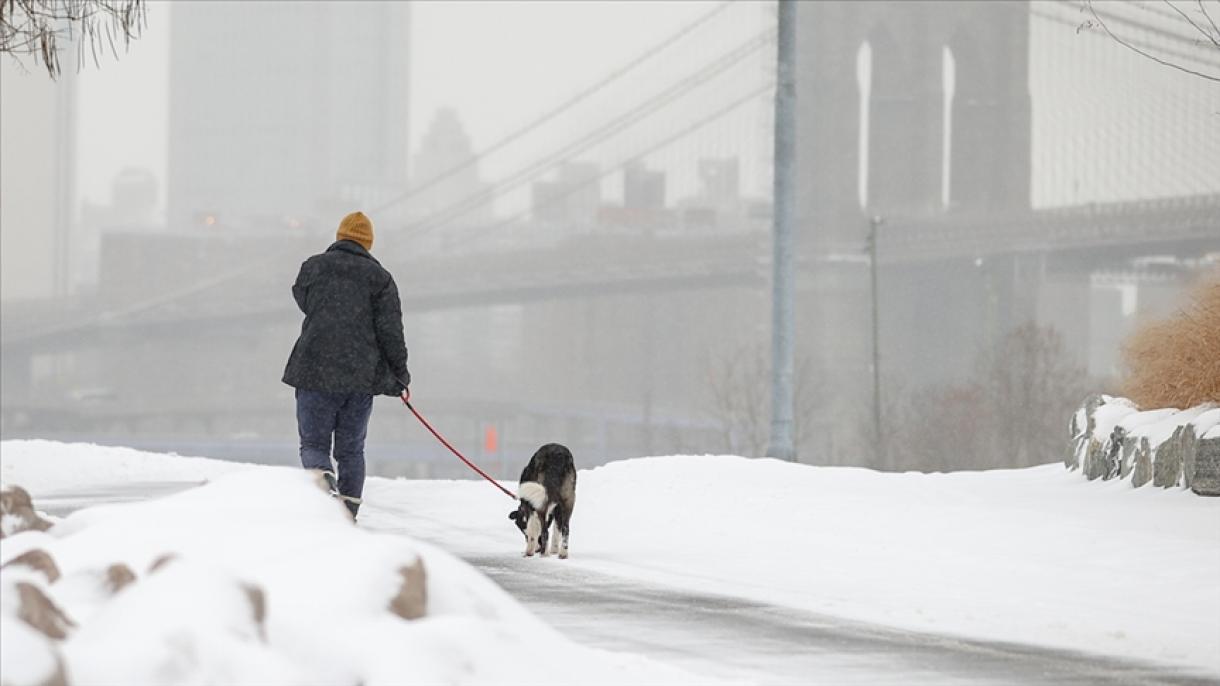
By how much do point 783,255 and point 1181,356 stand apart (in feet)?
13.4

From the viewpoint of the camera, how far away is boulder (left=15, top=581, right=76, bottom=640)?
183 inches

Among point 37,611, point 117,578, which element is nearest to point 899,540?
point 117,578

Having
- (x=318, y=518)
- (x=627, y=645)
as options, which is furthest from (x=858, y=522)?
(x=318, y=518)

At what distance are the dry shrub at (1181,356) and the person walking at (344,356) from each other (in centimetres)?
594

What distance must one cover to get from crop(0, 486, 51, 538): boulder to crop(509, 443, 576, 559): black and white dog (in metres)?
4.82

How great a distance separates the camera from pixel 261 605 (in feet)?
15.9

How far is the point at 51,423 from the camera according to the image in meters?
Answer: 127

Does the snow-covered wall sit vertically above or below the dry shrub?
below

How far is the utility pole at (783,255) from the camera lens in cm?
1666

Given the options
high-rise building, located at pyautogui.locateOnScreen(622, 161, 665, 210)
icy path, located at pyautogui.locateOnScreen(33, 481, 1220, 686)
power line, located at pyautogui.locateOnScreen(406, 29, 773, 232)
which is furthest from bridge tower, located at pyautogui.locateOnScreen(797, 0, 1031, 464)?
icy path, located at pyautogui.locateOnScreen(33, 481, 1220, 686)

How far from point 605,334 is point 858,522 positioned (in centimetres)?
13018

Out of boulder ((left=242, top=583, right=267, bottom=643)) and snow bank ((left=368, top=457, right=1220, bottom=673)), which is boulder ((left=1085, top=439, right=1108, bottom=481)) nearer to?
snow bank ((left=368, top=457, right=1220, bottom=673))

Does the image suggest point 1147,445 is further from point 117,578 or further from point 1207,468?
point 117,578

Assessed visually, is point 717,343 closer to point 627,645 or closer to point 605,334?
point 605,334
